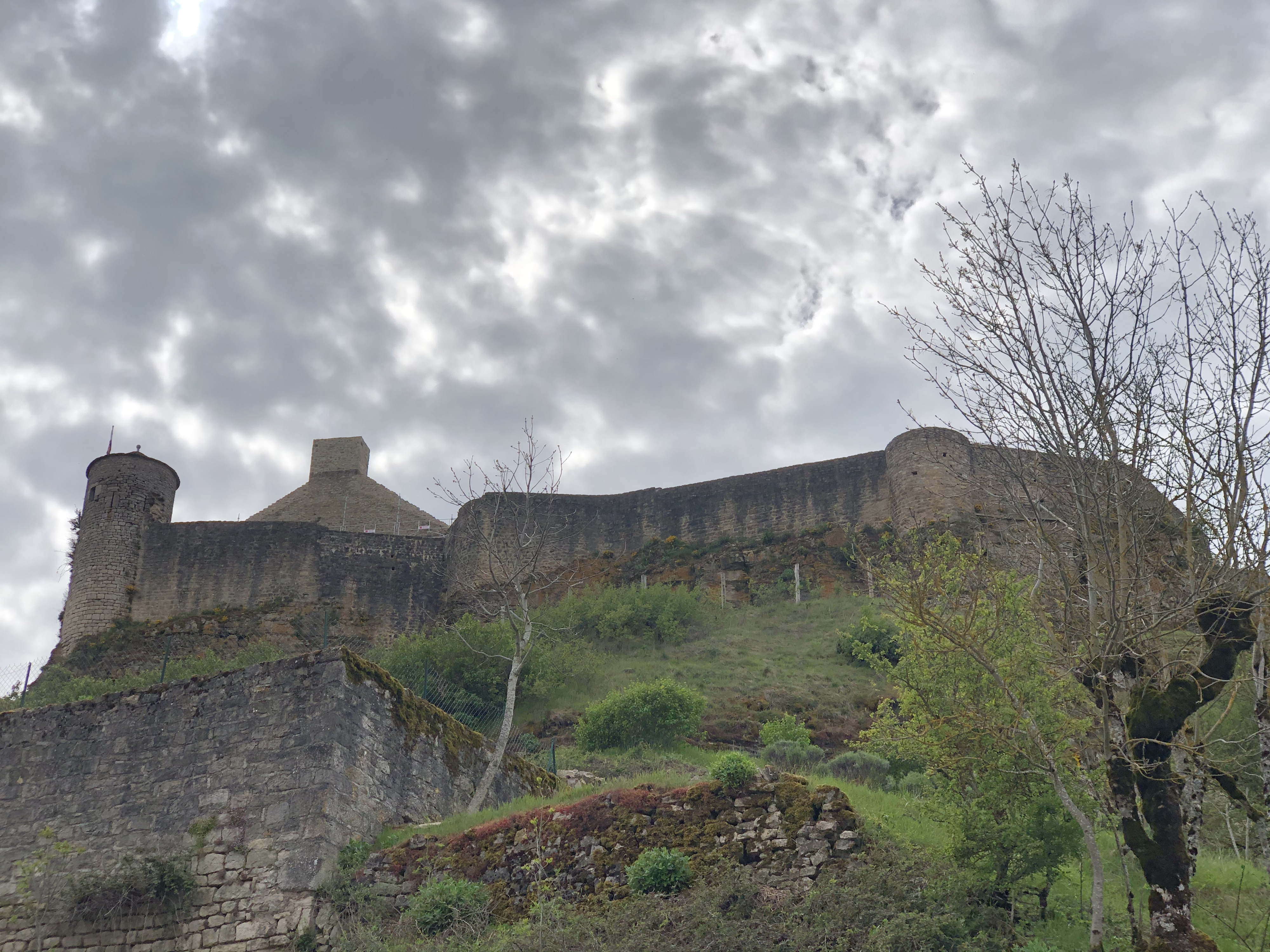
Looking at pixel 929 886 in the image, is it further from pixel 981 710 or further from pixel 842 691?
pixel 842 691

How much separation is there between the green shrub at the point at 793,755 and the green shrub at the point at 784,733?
0.31 m

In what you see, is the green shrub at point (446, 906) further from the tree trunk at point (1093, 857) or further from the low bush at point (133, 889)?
the tree trunk at point (1093, 857)

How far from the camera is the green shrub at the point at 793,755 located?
17047mm

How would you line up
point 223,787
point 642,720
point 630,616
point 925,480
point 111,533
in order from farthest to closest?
point 111,533, point 925,480, point 630,616, point 642,720, point 223,787

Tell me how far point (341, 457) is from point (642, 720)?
3196 cm

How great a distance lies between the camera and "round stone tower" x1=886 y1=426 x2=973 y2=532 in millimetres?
32031

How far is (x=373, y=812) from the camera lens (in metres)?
11.3

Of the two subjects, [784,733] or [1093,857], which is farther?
[784,733]

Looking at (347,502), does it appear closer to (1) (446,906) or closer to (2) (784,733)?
(2) (784,733)

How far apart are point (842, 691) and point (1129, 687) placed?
48.8 feet

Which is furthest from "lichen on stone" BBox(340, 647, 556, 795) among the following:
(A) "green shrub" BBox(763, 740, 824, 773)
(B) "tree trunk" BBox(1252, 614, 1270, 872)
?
(B) "tree trunk" BBox(1252, 614, 1270, 872)

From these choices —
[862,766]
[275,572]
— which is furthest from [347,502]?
[862,766]

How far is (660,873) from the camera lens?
9.43 meters

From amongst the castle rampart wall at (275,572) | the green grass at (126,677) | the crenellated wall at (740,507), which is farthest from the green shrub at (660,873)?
the castle rampart wall at (275,572)
